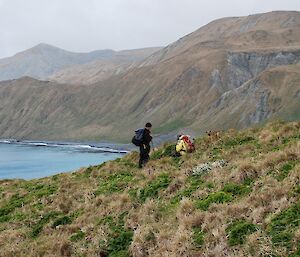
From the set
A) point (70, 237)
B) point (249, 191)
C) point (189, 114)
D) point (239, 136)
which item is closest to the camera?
point (249, 191)

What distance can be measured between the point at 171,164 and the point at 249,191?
719 cm

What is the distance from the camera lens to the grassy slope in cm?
983

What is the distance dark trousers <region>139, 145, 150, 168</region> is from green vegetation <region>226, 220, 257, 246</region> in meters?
10.4

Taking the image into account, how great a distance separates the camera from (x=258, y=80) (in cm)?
15925

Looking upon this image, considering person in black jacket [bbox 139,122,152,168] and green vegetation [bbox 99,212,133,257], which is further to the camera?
person in black jacket [bbox 139,122,152,168]

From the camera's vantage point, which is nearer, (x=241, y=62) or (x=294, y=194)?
(x=294, y=194)

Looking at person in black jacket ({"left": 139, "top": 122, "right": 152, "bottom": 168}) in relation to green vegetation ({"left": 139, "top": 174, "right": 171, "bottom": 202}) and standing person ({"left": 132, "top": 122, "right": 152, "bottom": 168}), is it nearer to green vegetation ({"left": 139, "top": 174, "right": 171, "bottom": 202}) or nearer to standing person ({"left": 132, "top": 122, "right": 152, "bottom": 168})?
standing person ({"left": 132, "top": 122, "right": 152, "bottom": 168})

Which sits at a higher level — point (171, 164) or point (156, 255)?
point (171, 164)

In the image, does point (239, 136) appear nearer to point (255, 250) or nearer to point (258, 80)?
point (255, 250)

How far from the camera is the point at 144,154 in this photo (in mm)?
20547

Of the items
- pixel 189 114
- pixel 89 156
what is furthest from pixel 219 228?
pixel 189 114

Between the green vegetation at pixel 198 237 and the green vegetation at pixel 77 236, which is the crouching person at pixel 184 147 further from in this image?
the green vegetation at pixel 198 237

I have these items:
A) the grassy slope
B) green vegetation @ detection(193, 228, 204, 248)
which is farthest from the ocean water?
green vegetation @ detection(193, 228, 204, 248)

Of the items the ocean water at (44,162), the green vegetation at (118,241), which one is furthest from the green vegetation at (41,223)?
the ocean water at (44,162)
